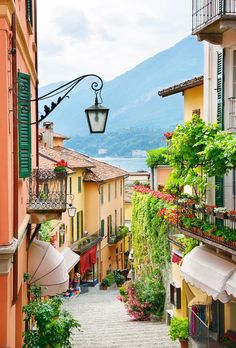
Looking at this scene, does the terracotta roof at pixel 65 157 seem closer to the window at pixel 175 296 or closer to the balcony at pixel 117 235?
the balcony at pixel 117 235

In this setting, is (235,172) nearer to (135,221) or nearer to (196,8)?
(196,8)

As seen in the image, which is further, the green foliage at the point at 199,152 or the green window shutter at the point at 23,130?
the green foliage at the point at 199,152

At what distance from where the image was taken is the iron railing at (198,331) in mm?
15273

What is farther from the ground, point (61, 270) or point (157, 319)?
point (61, 270)

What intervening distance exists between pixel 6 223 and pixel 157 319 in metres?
17.8

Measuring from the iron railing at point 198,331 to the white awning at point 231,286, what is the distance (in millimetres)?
1795

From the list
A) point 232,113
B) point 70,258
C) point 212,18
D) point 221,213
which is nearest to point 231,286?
point 221,213

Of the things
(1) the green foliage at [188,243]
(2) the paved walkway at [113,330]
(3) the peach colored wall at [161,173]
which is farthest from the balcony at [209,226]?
(3) the peach colored wall at [161,173]

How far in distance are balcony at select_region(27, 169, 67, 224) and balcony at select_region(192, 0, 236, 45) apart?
5.22m

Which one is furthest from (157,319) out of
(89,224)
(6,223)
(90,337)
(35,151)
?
(89,224)

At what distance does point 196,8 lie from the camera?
1720 cm

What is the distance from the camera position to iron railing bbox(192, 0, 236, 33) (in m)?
15.5

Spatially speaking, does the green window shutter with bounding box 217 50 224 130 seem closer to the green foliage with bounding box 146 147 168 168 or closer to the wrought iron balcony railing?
the wrought iron balcony railing

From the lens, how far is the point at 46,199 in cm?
1459
